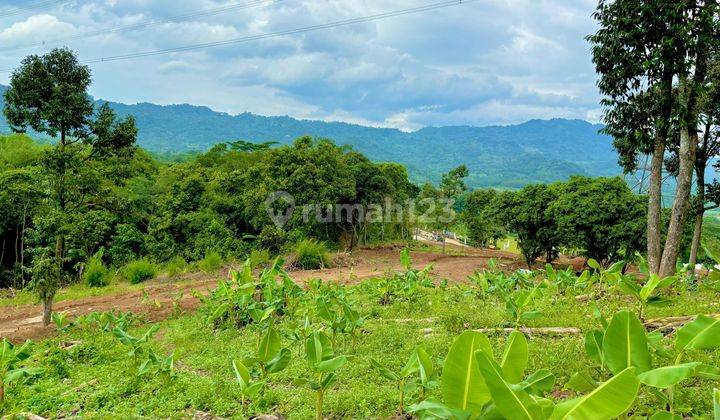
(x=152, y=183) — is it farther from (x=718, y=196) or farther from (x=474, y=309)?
(x=718, y=196)

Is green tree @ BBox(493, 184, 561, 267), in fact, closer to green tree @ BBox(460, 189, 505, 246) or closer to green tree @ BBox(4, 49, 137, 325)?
green tree @ BBox(460, 189, 505, 246)

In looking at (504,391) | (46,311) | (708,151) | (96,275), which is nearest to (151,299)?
(46,311)

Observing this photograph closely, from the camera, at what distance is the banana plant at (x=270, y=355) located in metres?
2.83

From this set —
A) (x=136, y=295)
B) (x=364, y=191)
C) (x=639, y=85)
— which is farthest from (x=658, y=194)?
(x=364, y=191)

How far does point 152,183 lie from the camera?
25.8 meters

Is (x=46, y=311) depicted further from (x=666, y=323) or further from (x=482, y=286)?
(x=666, y=323)

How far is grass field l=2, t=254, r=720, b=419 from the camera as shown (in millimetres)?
3678

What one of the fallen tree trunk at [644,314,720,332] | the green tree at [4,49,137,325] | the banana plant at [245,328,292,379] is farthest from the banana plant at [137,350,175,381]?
the green tree at [4,49,137,325]

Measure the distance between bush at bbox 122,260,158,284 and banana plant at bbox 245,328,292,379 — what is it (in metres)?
14.8

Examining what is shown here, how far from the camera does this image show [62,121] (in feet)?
46.9

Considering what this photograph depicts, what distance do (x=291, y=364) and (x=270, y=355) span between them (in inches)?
80.5

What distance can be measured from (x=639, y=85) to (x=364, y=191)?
613 inches

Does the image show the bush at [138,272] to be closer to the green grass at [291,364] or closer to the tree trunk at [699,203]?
the green grass at [291,364]

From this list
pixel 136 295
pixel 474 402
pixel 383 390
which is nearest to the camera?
pixel 474 402
